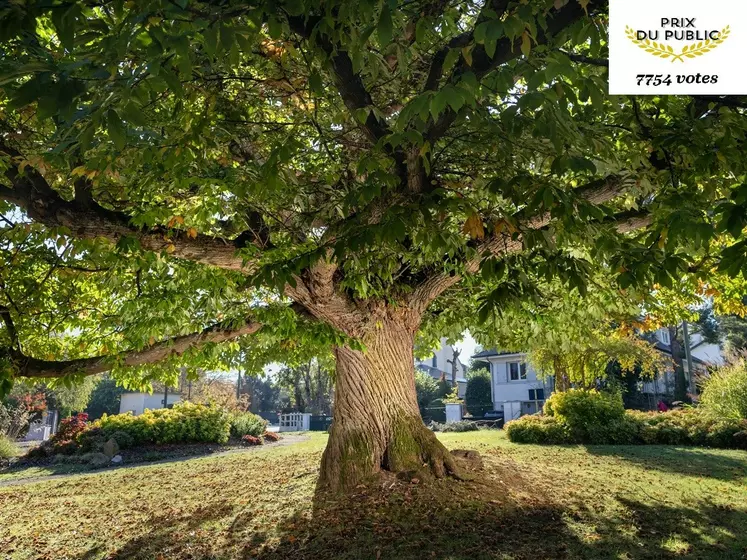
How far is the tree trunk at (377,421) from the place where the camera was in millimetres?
7758

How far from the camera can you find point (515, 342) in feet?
34.4

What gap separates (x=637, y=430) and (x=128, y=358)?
15480mm

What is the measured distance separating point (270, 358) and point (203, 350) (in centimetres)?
289

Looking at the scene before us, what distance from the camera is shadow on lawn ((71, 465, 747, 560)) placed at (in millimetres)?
5402

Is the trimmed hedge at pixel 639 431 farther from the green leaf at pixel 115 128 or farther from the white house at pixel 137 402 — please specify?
the white house at pixel 137 402

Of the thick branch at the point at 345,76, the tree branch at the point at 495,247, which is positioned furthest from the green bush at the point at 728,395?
the thick branch at the point at 345,76

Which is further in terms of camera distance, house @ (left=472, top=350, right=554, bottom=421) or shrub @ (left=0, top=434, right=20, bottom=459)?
house @ (left=472, top=350, right=554, bottom=421)

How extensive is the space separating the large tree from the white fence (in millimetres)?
24555

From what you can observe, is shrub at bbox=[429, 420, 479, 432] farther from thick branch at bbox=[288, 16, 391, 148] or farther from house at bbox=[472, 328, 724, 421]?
thick branch at bbox=[288, 16, 391, 148]

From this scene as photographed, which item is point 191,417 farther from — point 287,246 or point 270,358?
point 287,246

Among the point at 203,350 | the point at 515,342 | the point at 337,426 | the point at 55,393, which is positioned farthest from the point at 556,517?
the point at 55,393

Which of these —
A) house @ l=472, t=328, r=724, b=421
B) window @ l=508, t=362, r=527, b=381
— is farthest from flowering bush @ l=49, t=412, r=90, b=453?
window @ l=508, t=362, r=527, b=381

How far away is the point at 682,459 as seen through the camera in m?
12.1

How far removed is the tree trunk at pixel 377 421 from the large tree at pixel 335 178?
0.12 ft
